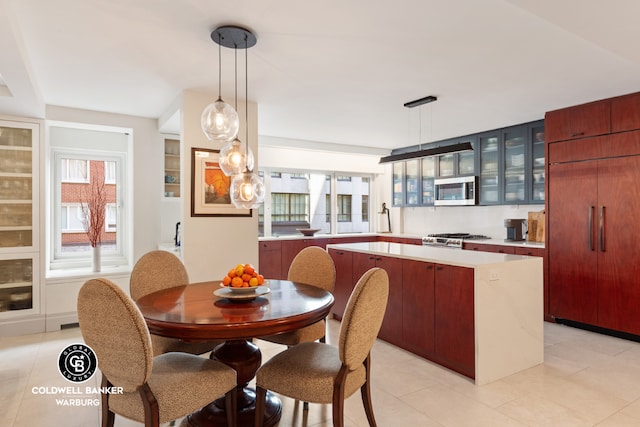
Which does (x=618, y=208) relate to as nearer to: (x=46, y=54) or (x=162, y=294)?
(x=162, y=294)

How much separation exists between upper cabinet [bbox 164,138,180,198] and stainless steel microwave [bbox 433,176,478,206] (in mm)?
3774

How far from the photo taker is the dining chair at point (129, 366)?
1566 millimetres

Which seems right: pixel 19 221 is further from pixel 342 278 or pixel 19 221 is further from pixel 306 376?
pixel 306 376

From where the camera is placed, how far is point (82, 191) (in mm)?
4715

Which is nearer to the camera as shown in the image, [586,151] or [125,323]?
[125,323]

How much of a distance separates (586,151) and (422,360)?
2717mm

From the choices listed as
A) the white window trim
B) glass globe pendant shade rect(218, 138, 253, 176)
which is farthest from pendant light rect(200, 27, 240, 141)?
the white window trim

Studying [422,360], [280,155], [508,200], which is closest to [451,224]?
[508,200]

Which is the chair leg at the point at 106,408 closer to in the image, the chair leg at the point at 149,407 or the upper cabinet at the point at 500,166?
the chair leg at the point at 149,407

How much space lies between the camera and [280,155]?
6.16m

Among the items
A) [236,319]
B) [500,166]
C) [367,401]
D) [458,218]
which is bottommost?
[367,401]

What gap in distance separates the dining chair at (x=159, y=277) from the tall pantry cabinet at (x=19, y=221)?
1.96 meters

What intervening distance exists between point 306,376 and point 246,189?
1218 millimetres

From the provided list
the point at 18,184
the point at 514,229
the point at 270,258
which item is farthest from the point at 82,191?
the point at 514,229
